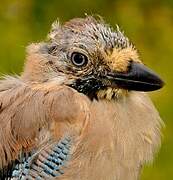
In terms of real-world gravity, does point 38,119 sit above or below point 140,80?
below

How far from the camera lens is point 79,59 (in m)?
5.45

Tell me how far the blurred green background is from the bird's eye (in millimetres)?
2088

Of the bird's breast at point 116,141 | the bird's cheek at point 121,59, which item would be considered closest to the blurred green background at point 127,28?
the bird's breast at point 116,141

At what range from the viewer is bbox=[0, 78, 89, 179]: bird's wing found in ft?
17.1

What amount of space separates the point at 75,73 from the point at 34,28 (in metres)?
2.86

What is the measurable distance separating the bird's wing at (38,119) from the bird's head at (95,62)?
0.36 feet

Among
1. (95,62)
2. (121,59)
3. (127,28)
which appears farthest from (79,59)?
(127,28)

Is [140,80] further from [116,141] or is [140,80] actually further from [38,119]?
[38,119]

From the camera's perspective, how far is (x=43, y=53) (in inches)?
220

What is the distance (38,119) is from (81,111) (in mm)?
219

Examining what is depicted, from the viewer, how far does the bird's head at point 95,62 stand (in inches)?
209

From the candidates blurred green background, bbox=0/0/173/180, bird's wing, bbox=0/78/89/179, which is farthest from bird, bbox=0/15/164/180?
blurred green background, bbox=0/0/173/180

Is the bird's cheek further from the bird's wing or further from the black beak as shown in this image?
the bird's wing

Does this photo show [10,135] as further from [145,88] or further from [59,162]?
[145,88]
